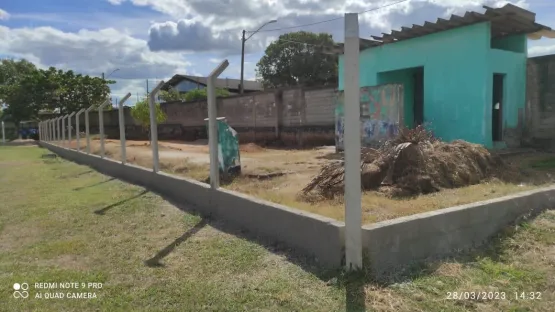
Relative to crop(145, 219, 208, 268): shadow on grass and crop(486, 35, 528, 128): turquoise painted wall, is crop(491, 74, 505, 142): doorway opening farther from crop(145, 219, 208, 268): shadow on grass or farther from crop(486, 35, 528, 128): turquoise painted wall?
crop(145, 219, 208, 268): shadow on grass

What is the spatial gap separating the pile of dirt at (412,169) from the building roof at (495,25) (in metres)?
4.39

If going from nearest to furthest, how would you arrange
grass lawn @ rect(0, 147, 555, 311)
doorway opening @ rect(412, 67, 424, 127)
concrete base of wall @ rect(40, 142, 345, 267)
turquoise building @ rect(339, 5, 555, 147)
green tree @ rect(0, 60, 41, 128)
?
grass lawn @ rect(0, 147, 555, 311) → concrete base of wall @ rect(40, 142, 345, 267) → turquoise building @ rect(339, 5, 555, 147) → doorway opening @ rect(412, 67, 424, 127) → green tree @ rect(0, 60, 41, 128)

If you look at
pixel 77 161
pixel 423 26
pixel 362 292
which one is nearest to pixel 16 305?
pixel 362 292

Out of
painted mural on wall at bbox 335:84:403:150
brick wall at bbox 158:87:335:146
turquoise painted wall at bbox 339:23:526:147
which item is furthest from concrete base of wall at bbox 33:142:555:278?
brick wall at bbox 158:87:335:146

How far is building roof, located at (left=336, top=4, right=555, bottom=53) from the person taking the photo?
30.7 ft

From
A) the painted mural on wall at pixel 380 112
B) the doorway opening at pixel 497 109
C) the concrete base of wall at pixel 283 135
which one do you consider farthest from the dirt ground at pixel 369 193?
the concrete base of wall at pixel 283 135

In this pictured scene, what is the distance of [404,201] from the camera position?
16.5 feet

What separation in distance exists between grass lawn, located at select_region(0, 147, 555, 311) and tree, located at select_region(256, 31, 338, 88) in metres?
33.6

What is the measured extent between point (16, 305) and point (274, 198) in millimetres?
2789

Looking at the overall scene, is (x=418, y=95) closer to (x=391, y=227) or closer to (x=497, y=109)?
(x=497, y=109)

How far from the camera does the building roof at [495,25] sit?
30.7ft

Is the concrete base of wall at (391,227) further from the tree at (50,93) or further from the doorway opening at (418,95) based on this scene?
the tree at (50,93)

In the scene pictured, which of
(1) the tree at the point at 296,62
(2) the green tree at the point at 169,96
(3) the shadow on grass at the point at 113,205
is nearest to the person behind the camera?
(3) the shadow on grass at the point at 113,205

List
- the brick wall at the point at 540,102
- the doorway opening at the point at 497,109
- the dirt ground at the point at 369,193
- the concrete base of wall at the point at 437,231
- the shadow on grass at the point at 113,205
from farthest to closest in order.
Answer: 1. the doorway opening at the point at 497,109
2. the brick wall at the point at 540,102
3. the shadow on grass at the point at 113,205
4. the dirt ground at the point at 369,193
5. the concrete base of wall at the point at 437,231
